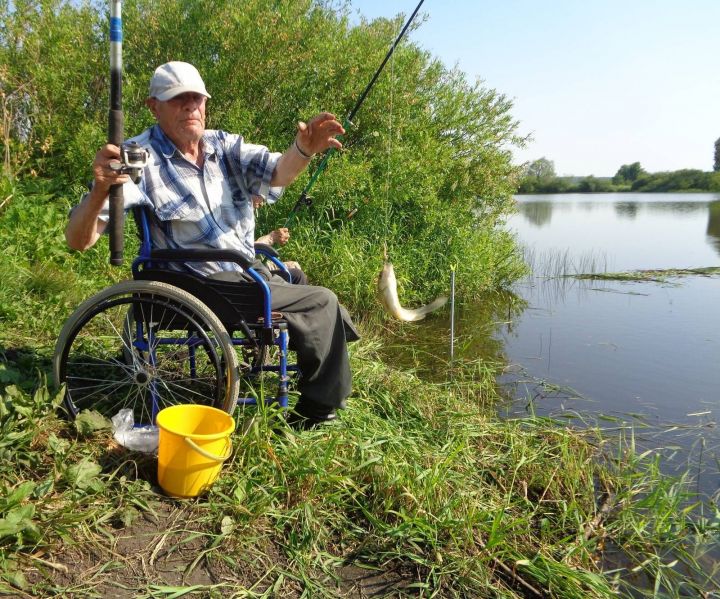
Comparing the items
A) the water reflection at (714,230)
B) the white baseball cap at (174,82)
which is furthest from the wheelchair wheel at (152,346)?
the water reflection at (714,230)

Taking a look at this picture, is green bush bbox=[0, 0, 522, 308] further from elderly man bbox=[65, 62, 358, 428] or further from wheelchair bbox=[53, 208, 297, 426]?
wheelchair bbox=[53, 208, 297, 426]

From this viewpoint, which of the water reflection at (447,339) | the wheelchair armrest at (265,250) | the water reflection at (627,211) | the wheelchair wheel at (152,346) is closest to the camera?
the wheelchair wheel at (152,346)

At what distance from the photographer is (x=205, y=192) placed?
2.83 meters

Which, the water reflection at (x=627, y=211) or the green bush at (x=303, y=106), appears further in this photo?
the water reflection at (x=627, y=211)

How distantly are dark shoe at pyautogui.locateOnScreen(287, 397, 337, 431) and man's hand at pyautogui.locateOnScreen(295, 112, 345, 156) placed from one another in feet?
3.92

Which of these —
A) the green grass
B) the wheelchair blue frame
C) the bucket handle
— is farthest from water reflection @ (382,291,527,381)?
the bucket handle

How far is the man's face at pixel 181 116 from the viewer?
2.74 metres

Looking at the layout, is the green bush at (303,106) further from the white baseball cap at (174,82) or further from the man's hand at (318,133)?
the white baseball cap at (174,82)

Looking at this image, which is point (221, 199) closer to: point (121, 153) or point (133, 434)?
point (121, 153)

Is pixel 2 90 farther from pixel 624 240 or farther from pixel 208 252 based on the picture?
pixel 624 240

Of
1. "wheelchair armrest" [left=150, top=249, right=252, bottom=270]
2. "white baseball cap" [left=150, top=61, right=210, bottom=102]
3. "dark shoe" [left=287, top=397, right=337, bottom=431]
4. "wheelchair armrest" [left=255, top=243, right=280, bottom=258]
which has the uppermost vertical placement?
"white baseball cap" [left=150, top=61, right=210, bottom=102]

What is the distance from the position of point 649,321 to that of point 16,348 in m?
6.62

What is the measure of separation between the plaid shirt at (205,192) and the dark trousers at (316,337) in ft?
0.73

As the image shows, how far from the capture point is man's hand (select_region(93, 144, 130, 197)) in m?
2.29
